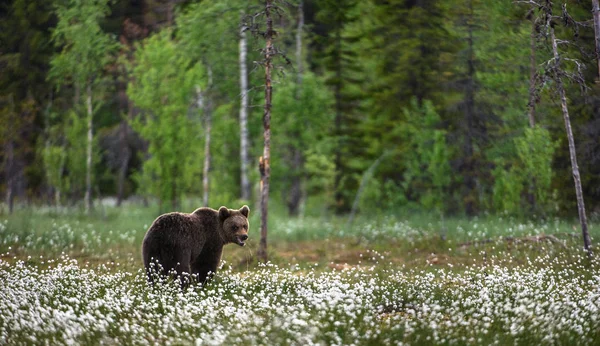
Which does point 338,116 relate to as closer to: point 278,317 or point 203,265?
point 203,265

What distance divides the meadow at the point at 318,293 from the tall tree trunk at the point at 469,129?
4.68 metres

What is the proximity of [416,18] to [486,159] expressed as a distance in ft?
27.6

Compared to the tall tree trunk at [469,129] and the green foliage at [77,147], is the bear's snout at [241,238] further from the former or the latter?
the green foliage at [77,147]

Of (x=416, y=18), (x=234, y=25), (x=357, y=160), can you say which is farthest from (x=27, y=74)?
(x=416, y=18)

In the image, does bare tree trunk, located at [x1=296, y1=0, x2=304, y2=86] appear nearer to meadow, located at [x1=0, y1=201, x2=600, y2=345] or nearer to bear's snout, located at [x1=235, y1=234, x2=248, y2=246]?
meadow, located at [x1=0, y1=201, x2=600, y2=345]

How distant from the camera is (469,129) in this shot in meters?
29.5

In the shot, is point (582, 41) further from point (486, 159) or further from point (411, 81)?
point (411, 81)

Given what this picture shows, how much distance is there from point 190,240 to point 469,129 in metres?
20.3

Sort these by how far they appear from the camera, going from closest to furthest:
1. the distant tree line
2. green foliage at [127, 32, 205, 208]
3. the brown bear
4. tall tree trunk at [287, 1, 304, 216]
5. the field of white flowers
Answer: the field of white flowers → the brown bear → the distant tree line → green foliage at [127, 32, 205, 208] → tall tree trunk at [287, 1, 304, 216]

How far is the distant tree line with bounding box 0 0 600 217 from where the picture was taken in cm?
2592

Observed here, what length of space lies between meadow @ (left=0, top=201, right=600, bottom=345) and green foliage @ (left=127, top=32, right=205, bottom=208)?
2418mm

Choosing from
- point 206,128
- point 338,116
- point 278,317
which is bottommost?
point 278,317

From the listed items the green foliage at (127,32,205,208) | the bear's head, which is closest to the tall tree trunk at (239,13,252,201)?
the green foliage at (127,32,205,208)

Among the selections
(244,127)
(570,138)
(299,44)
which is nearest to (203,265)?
(570,138)
